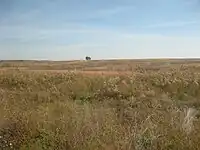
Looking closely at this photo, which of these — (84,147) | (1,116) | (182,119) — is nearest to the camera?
(84,147)

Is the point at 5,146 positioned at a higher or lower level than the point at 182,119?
lower

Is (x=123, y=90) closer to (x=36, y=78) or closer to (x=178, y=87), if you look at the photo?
(x=178, y=87)

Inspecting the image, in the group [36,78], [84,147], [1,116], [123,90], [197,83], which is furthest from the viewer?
[36,78]

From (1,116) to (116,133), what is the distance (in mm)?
3088

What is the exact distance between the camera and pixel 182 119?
244 inches

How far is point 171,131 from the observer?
18.6 ft

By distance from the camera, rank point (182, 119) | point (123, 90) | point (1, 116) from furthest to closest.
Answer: point (123, 90) → point (1, 116) → point (182, 119)

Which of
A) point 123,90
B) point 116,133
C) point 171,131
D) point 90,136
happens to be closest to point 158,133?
point 171,131

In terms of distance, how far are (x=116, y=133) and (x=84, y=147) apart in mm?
569

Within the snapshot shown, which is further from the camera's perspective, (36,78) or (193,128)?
(36,78)

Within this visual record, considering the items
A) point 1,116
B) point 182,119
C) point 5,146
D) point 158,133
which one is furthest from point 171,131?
point 1,116

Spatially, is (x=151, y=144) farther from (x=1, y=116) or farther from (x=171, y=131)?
(x=1, y=116)

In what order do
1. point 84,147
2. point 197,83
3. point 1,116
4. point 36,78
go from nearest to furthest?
1. point 84,147
2. point 1,116
3. point 197,83
4. point 36,78

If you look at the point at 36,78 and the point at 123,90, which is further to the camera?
the point at 36,78
